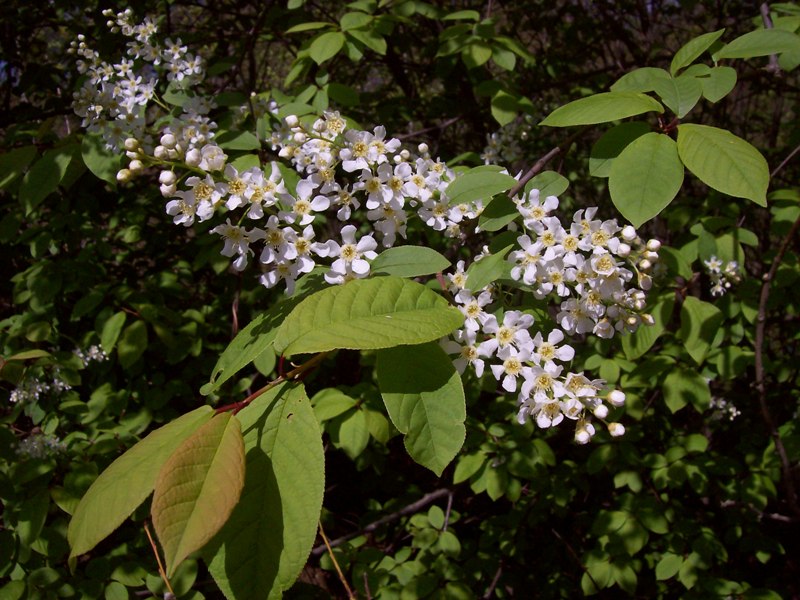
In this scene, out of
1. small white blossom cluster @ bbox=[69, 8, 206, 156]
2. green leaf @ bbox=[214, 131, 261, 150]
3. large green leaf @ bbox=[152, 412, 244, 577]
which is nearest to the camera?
large green leaf @ bbox=[152, 412, 244, 577]

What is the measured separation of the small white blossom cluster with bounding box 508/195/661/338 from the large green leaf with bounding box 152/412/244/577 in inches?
31.8

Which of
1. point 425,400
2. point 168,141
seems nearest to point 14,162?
point 168,141

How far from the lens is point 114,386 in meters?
3.11

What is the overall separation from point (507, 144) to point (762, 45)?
6.33ft

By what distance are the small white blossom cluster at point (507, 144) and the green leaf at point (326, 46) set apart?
93 centimetres

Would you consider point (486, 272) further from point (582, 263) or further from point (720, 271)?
point (720, 271)

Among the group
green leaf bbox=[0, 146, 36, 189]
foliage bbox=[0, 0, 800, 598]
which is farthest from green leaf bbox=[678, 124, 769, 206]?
green leaf bbox=[0, 146, 36, 189]

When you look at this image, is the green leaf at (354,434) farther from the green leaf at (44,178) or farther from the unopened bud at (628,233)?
the green leaf at (44,178)

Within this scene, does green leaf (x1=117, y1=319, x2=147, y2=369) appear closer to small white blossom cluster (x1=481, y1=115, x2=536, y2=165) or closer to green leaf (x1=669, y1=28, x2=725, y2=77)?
small white blossom cluster (x1=481, y1=115, x2=536, y2=165)

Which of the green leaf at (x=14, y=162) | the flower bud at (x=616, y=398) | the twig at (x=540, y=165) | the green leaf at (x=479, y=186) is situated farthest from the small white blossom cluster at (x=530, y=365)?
the green leaf at (x=14, y=162)

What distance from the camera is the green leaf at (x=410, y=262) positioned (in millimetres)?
1333

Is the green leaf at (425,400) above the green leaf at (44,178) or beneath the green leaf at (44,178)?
beneath

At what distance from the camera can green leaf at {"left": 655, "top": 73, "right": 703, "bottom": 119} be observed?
126 cm

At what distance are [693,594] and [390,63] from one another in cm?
342
